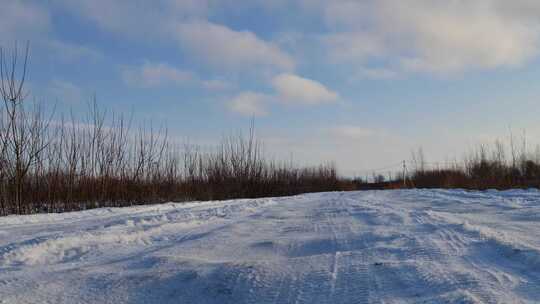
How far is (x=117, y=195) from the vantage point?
8633 mm

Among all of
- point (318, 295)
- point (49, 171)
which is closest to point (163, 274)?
point (318, 295)

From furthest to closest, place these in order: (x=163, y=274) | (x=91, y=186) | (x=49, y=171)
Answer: (x=91, y=186) → (x=49, y=171) → (x=163, y=274)

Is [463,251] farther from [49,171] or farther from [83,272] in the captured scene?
[49,171]

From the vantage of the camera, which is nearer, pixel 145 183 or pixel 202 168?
pixel 145 183

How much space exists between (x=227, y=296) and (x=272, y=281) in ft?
0.72

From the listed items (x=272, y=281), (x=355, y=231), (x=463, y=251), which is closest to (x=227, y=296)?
(x=272, y=281)

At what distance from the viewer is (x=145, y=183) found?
9.45m

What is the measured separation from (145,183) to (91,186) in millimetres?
1572

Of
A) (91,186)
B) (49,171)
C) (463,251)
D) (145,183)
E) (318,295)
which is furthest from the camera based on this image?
(145,183)

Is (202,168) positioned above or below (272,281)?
above

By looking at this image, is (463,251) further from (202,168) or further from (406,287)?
(202,168)

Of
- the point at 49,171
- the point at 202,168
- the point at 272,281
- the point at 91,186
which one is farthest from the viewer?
the point at 202,168

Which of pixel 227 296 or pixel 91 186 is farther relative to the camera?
pixel 91 186

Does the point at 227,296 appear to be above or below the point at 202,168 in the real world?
below
